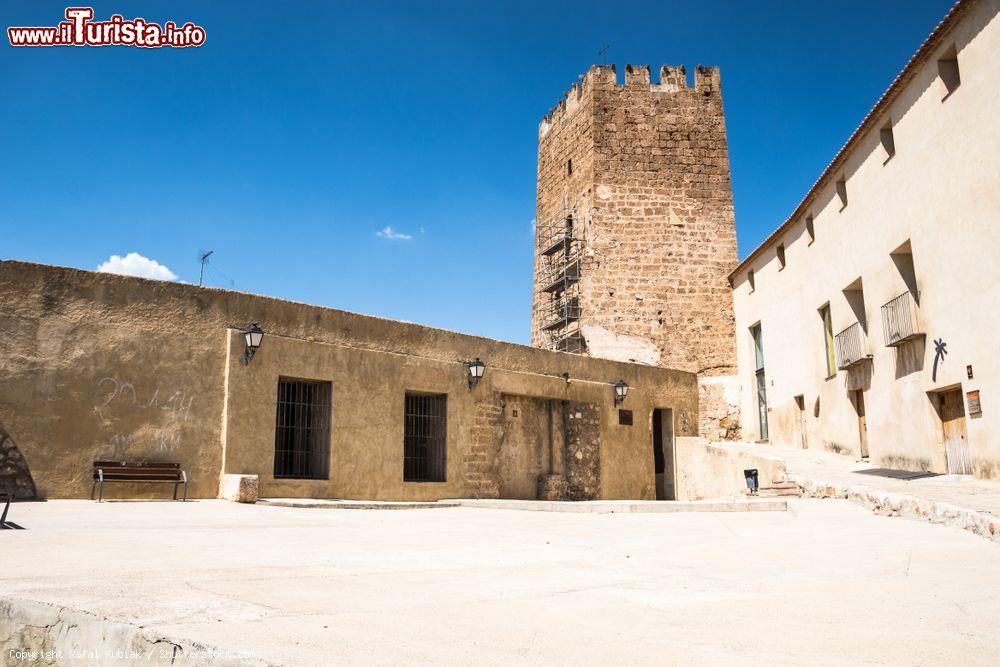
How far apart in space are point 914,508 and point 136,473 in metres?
9.21

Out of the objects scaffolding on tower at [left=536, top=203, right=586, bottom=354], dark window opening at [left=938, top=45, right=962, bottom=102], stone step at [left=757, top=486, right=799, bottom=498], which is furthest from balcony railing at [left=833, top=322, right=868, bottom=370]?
scaffolding on tower at [left=536, top=203, right=586, bottom=354]

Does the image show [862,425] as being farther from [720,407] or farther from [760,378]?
[720,407]

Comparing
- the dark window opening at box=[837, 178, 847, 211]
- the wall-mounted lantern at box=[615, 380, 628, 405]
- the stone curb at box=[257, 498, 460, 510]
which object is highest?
the dark window opening at box=[837, 178, 847, 211]

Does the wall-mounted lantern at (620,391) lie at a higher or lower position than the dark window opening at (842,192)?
lower

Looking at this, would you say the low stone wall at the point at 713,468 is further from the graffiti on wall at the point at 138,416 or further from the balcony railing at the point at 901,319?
the graffiti on wall at the point at 138,416

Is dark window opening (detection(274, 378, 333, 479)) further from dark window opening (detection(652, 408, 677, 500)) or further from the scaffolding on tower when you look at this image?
the scaffolding on tower

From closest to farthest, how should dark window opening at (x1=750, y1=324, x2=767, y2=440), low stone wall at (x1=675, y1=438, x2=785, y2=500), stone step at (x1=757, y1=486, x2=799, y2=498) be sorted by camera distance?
stone step at (x1=757, y1=486, x2=799, y2=498) < low stone wall at (x1=675, y1=438, x2=785, y2=500) < dark window opening at (x1=750, y1=324, x2=767, y2=440)

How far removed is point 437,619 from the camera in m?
3.58

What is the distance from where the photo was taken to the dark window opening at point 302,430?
12070mm

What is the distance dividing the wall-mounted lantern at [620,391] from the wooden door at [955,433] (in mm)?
5906

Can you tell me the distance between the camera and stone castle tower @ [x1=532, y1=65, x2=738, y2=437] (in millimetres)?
23594

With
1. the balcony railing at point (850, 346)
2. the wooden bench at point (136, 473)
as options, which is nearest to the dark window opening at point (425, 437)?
the wooden bench at point (136, 473)

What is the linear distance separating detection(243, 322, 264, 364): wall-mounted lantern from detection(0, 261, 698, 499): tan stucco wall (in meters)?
0.14

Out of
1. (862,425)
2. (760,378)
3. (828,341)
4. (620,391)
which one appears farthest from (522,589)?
(760,378)
